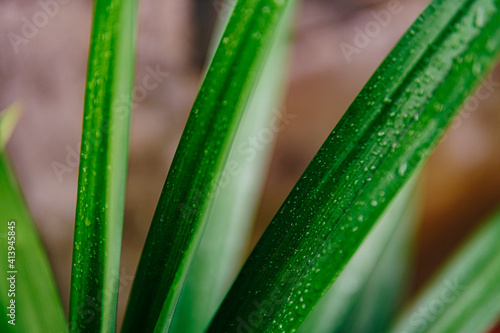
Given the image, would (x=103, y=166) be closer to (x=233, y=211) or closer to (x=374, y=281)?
(x=233, y=211)

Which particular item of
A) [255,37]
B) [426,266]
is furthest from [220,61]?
[426,266]

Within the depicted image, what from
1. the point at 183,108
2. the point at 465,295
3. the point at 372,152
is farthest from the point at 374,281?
the point at 183,108

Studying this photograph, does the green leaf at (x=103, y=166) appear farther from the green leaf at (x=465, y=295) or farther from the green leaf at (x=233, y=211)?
the green leaf at (x=465, y=295)

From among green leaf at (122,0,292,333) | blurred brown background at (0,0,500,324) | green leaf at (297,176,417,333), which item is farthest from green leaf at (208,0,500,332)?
blurred brown background at (0,0,500,324)

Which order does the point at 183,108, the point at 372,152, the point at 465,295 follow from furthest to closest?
the point at 183,108, the point at 465,295, the point at 372,152

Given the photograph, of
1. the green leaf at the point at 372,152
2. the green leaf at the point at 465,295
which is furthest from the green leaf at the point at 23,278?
the green leaf at the point at 465,295

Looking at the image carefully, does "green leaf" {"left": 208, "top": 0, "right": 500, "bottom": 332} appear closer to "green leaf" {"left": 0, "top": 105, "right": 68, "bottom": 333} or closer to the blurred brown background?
"green leaf" {"left": 0, "top": 105, "right": 68, "bottom": 333}
